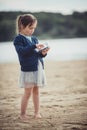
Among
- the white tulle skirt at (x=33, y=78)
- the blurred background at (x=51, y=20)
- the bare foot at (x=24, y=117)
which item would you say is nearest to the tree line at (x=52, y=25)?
the blurred background at (x=51, y=20)

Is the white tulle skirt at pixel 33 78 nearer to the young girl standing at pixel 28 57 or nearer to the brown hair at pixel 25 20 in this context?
the young girl standing at pixel 28 57

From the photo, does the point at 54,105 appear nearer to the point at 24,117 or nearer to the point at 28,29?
the point at 24,117

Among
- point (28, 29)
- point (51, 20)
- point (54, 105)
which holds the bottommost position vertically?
point (54, 105)

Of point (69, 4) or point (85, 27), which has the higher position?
point (69, 4)

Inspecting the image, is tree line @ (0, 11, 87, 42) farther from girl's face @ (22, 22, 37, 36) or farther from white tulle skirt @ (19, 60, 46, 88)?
white tulle skirt @ (19, 60, 46, 88)

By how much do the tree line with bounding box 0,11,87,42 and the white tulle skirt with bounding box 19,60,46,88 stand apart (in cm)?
52

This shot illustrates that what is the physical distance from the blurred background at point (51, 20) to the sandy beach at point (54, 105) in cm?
44

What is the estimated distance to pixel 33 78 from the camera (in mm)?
2178

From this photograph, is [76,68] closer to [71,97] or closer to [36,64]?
[71,97]

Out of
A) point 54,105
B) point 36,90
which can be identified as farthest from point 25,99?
point 54,105

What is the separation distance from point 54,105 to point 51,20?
732mm

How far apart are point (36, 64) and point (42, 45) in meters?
0.14

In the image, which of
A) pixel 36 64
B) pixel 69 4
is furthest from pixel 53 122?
pixel 69 4

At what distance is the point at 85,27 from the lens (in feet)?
8.58
